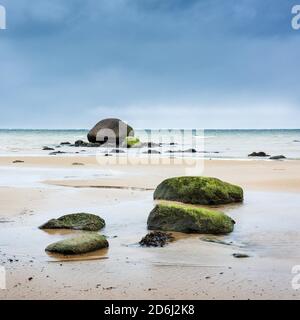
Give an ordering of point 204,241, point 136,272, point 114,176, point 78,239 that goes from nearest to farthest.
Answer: point 136,272
point 78,239
point 204,241
point 114,176

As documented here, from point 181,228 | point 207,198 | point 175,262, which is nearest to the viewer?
point 175,262

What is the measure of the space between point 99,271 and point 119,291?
0.78m

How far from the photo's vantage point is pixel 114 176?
18.4m

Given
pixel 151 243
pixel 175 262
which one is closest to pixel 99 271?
pixel 175 262

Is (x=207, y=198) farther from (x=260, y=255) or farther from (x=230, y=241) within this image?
(x=260, y=255)

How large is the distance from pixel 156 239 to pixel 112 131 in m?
41.1

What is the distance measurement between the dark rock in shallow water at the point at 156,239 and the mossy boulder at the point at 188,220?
522 mm

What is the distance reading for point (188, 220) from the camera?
8.48 metres

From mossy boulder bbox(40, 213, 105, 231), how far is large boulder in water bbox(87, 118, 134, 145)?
39.7 m

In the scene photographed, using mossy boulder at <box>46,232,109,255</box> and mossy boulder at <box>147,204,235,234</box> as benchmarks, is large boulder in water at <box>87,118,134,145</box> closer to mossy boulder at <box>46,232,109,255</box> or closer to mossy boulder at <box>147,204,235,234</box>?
mossy boulder at <box>147,204,235,234</box>

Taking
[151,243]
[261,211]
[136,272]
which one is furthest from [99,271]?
[261,211]

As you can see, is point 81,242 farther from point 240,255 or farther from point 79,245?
point 240,255

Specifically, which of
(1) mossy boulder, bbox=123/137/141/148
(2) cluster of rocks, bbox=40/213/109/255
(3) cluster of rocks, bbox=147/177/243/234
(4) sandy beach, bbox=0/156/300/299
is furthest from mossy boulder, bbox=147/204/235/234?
(1) mossy boulder, bbox=123/137/141/148

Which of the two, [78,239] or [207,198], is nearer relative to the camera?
[78,239]
